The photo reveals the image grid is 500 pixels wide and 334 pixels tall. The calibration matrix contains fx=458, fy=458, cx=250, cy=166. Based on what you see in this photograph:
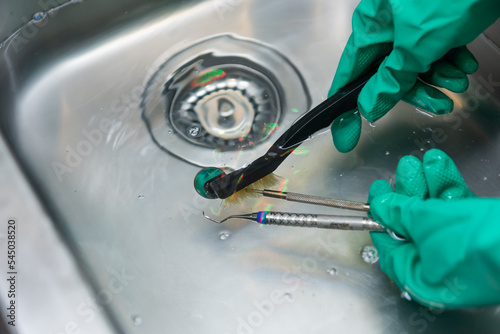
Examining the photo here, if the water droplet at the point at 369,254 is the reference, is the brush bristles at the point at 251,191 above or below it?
above

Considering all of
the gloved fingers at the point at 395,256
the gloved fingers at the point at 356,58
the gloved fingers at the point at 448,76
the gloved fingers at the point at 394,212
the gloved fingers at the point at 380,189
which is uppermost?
the gloved fingers at the point at 356,58

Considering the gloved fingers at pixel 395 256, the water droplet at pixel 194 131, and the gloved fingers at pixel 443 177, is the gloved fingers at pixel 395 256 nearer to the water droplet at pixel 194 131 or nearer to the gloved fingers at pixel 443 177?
the gloved fingers at pixel 443 177

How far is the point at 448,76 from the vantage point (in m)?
0.84

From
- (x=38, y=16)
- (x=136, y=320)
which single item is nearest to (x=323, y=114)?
(x=136, y=320)

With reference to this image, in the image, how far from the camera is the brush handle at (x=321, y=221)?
30.0 inches

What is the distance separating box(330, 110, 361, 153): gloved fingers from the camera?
85 centimetres

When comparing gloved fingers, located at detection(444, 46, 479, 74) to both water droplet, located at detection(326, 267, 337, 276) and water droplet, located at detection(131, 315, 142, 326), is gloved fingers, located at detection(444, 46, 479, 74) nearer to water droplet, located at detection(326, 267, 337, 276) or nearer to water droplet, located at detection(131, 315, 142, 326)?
water droplet, located at detection(326, 267, 337, 276)

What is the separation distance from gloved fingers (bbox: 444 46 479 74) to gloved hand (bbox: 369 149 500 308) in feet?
0.68

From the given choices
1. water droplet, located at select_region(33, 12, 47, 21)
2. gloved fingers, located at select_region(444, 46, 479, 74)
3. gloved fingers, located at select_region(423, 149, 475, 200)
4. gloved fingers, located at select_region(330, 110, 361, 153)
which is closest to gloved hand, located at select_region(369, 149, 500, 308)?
gloved fingers, located at select_region(423, 149, 475, 200)

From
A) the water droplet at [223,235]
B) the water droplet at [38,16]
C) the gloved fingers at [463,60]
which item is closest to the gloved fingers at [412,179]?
the gloved fingers at [463,60]

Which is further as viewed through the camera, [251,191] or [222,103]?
[222,103]

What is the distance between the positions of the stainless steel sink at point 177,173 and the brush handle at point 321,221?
7 cm

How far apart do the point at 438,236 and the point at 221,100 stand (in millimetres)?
566

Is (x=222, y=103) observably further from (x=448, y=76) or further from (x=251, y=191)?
(x=448, y=76)
